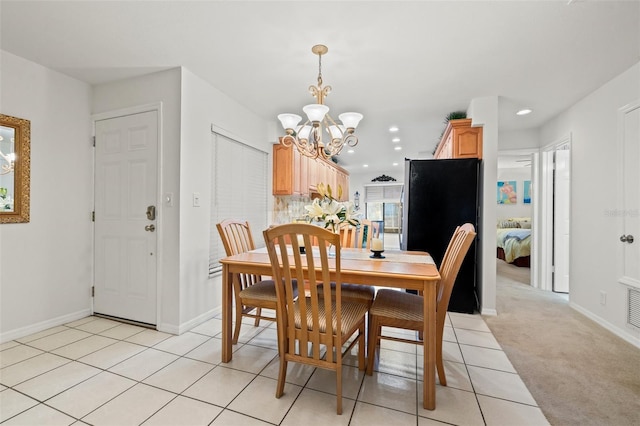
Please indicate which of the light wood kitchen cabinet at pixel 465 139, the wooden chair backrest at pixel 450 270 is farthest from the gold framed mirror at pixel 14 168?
the light wood kitchen cabinet at pixel 465 139

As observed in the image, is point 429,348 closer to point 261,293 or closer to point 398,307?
point 398,307

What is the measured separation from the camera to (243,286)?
103 inches

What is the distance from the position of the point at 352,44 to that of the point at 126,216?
8.51 feet

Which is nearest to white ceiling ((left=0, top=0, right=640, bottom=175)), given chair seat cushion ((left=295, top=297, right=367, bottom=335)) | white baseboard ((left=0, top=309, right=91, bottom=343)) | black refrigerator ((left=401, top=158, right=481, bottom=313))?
black refrigerator ((left=401, top=158, right=481, bottom=313))

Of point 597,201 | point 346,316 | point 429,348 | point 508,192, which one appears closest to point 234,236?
point 346,316

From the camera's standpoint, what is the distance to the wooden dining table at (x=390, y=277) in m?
1.62

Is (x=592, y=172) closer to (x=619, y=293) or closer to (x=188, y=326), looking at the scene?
(x=619, y=293)

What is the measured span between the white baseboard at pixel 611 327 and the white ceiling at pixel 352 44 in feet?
7.68

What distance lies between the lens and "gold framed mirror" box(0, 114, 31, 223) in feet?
7.73

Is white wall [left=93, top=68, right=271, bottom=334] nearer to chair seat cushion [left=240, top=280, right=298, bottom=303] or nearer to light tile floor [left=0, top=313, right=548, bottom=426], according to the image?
light tile floor [left=0, top=313, right=548, bottom=426]

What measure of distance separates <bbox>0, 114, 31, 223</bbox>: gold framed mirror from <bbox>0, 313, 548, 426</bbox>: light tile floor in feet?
3.53

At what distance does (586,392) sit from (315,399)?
66.2 inches

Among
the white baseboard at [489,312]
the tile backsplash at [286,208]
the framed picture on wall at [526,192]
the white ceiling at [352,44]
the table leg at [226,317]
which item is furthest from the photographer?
the framed picture on wall at [526,192]

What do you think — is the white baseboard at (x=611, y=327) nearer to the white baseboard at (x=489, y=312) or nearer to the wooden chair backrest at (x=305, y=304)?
the white baseboard at (x=489, y=312)
